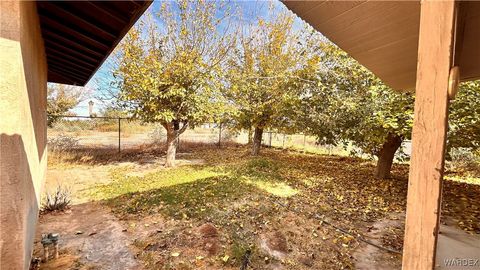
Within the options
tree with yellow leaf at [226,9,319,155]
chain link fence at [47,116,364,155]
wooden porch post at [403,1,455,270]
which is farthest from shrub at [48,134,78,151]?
wooden porch post at [403,1,455,270]

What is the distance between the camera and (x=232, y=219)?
13.3 feet

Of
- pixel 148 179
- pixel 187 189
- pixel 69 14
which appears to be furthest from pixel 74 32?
pixel 148 179

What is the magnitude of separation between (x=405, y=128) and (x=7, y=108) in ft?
20.4

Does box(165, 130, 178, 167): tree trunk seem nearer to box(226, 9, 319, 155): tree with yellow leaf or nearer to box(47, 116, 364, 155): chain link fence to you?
box(226, 9, 319, 155): tree with yellow leaf

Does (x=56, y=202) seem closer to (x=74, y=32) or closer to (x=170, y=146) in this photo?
(x=74, y=32)

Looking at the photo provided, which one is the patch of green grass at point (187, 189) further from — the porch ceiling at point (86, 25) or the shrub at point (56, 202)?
the porch ceiling at point (86, 25)

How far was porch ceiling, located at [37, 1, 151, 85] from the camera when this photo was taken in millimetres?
2094

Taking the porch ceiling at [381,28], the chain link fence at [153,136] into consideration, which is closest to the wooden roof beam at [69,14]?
the porch ceiling at [381,28]

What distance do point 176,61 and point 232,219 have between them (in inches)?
210

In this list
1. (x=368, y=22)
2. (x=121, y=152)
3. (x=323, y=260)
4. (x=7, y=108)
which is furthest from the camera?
(x=121, y=152)

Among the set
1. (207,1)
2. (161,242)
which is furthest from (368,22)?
(207,1)

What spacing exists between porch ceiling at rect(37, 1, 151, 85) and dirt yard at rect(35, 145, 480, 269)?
2.71 meters

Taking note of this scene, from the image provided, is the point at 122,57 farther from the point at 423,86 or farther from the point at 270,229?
the point at 423,86

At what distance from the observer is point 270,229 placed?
3816mm
